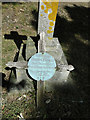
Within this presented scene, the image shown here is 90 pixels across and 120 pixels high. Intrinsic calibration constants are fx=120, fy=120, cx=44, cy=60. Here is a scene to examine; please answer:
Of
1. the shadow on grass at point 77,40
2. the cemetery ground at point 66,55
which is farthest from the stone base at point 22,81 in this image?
the shadow on grass at point 77,40

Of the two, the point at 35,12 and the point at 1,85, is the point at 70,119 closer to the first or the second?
the point at 1,85

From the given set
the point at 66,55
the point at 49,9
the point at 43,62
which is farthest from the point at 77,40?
the point at 43,62

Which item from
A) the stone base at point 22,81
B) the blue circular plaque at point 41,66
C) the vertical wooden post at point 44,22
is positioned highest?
the vertical wooden post at point 44,22

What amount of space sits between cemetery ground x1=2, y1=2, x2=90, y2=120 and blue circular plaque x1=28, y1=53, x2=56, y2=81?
0.69 m

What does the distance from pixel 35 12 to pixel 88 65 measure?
466cm

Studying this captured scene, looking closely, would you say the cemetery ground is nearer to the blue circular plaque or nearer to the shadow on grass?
the shadow on grass

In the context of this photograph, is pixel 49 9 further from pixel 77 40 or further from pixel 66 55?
pixel 77 40

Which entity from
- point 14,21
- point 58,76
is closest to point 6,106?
point 58,76

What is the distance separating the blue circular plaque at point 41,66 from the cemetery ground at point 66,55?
0.69 metres

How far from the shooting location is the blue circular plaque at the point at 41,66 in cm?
263

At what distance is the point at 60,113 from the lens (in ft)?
9.16

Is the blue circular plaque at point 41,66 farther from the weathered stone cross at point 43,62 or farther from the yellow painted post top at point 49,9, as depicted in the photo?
the yellow painted post top at point 49,9

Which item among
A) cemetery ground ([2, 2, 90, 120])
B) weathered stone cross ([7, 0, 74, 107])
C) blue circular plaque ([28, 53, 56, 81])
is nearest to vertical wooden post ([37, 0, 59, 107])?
weathered stone cross ([7, 0, 74, 107])

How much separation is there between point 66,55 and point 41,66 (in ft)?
6.64
